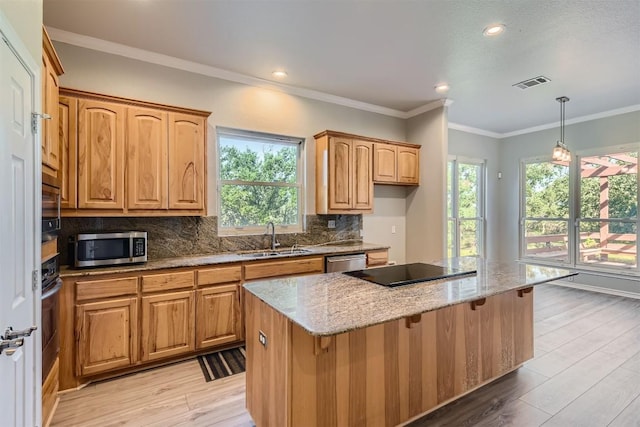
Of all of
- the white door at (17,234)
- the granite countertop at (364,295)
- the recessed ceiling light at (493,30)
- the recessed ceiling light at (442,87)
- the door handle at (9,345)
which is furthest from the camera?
the recessed ceiling light at (442,87)

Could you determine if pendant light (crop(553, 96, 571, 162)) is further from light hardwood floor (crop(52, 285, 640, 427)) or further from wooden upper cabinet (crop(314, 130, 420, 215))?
light hardwood floor (crop(52, 285, 640, 427))

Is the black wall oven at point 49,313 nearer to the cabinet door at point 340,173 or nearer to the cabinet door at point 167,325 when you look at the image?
the cabinet door at point 167,325

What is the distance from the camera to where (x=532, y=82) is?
3826 millimetres

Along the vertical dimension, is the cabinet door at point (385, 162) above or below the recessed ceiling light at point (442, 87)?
below

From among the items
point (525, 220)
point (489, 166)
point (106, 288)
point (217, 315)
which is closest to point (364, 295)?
point (217, 315)

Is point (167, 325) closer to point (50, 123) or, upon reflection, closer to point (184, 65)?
point (50, 123)

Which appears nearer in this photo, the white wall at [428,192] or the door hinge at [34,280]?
the door hinge at [34,280]

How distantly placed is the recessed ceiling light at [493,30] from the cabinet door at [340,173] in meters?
1.86

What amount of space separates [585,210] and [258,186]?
5.50 meters

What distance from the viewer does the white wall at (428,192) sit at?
4539mm

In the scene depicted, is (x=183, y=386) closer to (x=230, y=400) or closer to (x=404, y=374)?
(x=230, y=400)

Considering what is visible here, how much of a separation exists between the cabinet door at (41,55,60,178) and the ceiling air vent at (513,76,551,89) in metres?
4.66

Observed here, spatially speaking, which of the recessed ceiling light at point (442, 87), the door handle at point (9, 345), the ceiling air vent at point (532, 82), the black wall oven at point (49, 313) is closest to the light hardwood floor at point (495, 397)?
the black wall oven at point (49, 313)

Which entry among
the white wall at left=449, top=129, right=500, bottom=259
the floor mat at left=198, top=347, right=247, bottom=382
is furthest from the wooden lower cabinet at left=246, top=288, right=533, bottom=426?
the white wall at left=449, top=129, right=500, bottom=259
